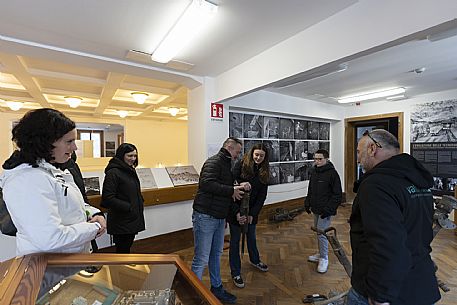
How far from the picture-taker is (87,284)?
102cm

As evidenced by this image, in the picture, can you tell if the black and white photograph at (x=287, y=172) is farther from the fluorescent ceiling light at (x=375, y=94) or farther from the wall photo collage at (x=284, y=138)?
the fluorescent ceiling light at (x=375, y=94)

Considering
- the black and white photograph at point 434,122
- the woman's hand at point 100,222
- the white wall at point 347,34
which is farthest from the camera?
the black and white photograph at point 434,122

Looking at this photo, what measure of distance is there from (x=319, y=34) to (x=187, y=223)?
3085 millimetres

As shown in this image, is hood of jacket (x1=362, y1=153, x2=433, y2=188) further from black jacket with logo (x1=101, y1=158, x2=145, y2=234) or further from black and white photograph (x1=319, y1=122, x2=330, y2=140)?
black and white photograph (x1=319, y1=122, x2=330, y2=140)

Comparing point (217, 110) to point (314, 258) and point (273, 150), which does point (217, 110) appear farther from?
point (314, 258)

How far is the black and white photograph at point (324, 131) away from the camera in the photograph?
21.3 ft

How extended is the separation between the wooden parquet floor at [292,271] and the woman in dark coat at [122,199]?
1017 mm

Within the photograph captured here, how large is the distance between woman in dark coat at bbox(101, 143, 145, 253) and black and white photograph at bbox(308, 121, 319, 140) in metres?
4.68

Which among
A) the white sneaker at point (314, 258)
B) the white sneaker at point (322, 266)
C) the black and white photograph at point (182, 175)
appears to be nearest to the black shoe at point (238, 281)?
the white sneaker at point (322, 266)

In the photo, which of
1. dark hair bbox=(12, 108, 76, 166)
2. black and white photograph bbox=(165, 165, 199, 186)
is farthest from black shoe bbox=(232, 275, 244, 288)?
dark hair bbox=(12, 108, 76, 166)

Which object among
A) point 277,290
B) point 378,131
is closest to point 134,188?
point 277,290

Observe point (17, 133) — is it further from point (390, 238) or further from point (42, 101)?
point (42, 101)

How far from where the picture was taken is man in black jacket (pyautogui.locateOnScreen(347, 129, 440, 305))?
3.69 ft

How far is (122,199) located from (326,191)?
231cm
